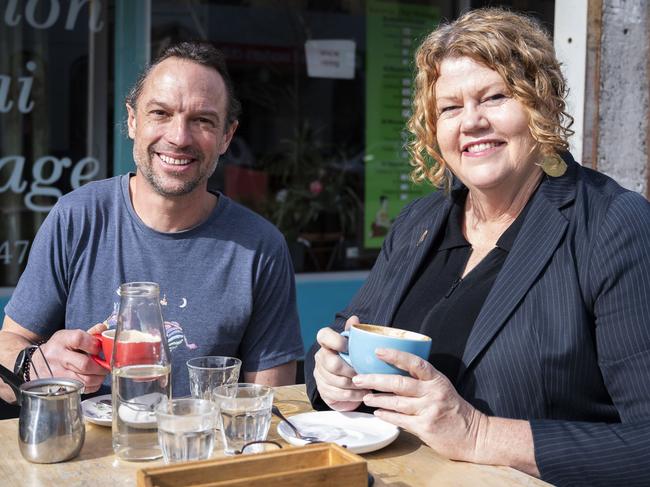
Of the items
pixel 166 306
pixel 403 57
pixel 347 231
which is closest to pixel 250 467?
pixel 166 306

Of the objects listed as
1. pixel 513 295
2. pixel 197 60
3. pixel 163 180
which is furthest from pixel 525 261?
pixel 197 60

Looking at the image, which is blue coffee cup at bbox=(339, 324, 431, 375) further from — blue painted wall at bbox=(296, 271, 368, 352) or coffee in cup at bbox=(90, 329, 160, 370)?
blue painted wall at bbox=(296, 271, 368, 352)

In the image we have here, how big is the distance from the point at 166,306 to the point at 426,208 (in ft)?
2.75

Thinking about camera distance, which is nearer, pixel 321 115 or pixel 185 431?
pixel 185 431

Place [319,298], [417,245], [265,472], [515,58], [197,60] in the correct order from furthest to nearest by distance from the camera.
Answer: [319,298] < [197,60] < [417,245] < [515,58] < [265,472]

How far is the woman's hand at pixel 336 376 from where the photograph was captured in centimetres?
202

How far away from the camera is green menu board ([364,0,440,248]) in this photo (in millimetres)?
5941

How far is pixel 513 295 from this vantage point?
205cm

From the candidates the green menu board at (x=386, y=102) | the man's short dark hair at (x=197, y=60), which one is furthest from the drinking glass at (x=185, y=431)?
the green menu board at (x=386, y=102)

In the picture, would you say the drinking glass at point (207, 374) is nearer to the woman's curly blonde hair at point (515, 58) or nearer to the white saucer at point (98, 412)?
the white saucer at point (98, 412)

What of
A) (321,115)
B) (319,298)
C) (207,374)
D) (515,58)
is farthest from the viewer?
(321,115)

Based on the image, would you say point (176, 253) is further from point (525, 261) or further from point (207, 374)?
point (525, 261)

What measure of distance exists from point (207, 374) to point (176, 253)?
2.68ft

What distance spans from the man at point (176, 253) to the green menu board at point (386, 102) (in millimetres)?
3205
